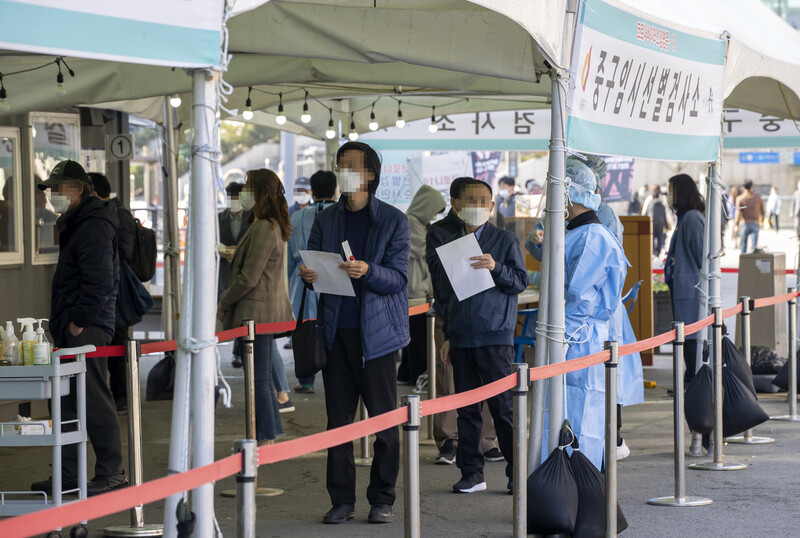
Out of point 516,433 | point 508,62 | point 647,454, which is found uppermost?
point 508,62

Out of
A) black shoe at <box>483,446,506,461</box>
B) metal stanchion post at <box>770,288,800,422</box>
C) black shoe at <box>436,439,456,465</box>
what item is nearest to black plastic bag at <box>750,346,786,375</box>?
metal stanchion post at <box>770,288,800,422</box>

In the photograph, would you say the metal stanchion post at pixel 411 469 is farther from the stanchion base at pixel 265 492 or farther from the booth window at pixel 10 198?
the booth window at pixel 10 198

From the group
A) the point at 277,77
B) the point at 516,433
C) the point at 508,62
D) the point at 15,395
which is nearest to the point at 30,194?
the point at 277,77

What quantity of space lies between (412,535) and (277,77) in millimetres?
4791

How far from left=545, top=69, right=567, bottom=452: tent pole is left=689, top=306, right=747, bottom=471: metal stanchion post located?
214cm

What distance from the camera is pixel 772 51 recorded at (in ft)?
26.2

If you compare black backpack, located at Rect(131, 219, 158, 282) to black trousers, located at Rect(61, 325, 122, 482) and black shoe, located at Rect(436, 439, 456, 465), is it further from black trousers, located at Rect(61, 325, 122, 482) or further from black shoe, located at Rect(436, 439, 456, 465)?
black shoe, located at Rect(436, 439, 456, 465)

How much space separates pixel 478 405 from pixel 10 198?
4951 mm

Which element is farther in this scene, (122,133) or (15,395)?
(122,133)

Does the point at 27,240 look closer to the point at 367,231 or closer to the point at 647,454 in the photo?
the point at 367,231

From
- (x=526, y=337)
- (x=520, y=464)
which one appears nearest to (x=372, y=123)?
(x=526, y=337)

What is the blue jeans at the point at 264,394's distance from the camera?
7363 millimetres

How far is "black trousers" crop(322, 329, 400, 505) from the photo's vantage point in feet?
19.4

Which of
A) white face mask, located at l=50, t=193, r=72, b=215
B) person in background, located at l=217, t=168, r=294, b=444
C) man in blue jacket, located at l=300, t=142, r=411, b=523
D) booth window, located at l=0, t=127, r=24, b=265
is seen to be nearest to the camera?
man in blue jacket, located at l=300, t=142, r=411, b=523
